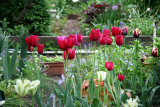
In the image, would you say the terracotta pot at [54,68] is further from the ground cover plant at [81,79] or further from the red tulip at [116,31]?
the red tulip at [116,31]

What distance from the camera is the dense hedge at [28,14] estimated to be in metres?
5.62

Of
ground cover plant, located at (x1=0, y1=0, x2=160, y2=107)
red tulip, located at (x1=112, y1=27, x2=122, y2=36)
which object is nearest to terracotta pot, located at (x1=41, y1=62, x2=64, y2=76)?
ground cover plant, located at (x1=0, y1=0, x2=160, y2=107)

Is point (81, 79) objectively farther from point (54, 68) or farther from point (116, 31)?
point (54, 68)

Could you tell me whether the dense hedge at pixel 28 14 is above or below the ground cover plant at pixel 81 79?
above

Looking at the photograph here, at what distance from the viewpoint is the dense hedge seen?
5621 millimetres

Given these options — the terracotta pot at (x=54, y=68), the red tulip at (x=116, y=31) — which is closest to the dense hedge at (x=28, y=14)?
the terracotta pot at (x=54, y=68)

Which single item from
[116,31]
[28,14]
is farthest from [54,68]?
[28,14]

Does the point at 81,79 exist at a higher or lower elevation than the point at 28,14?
lower

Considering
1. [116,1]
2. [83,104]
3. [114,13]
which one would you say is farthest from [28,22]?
[83,104]

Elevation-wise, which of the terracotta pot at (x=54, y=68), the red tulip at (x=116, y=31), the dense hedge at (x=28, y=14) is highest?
the dense hedge at (x=28, y=14)

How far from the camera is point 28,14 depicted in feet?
18.6

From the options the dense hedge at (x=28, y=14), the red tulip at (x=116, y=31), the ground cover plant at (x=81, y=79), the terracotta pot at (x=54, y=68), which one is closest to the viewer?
the ground cover plant at (x=81, y=79)

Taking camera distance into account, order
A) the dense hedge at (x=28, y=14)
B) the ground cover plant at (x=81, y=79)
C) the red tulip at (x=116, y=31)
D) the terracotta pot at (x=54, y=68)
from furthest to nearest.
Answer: the dense hedge at (x=28, y=14) < the terracotta pot at (x=54, y=68) < the red tulip at (x=116, y=31) < the ground cover plant at (x=81, y=79)

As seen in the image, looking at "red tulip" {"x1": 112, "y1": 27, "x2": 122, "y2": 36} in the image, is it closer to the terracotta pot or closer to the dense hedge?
the terracotta pot
